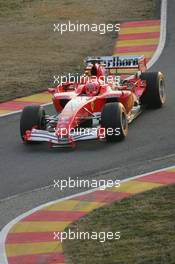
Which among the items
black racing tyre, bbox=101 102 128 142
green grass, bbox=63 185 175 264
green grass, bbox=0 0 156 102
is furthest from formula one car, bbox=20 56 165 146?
green grass, bbox=0 0 156 102

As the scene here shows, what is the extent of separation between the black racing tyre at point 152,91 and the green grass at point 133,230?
224 inches

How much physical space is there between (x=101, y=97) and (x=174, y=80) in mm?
5451

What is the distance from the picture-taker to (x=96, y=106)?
60.8ft

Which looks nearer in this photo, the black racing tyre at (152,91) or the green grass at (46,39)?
the black racing tyre at (152,91)

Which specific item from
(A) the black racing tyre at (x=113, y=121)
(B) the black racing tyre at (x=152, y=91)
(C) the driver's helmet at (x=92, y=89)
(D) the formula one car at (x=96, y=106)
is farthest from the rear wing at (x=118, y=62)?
(A) the black racing tyre at (x=113, y=121)

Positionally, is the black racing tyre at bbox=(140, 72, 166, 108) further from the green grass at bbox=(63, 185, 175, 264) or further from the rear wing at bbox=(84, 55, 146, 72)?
the green grass at bbox=(63, 185, 175, 264)

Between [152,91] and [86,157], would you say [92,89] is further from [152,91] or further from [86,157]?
[86,157]

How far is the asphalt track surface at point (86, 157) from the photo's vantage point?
52.7 feet

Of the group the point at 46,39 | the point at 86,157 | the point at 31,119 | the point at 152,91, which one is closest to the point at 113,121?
the point at 86,157

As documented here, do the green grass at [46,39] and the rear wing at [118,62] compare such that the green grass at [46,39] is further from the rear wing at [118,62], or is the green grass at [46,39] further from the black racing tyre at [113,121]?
the black racing tyre at [113,121]

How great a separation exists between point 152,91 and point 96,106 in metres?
2.14

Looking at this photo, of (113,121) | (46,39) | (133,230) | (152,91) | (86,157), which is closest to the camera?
(133,230)

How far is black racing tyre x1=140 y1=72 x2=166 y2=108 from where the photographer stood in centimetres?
2020

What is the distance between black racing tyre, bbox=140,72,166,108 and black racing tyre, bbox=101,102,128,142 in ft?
8.31
